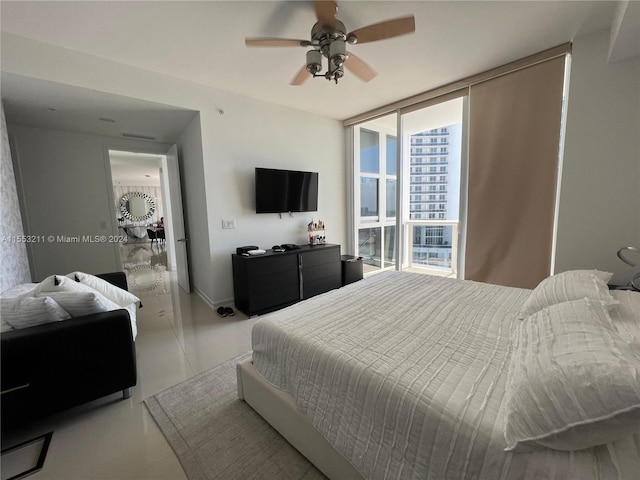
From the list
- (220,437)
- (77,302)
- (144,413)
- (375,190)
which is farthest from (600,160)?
(77,302)

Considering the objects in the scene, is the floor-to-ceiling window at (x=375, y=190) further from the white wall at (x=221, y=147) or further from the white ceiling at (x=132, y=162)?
the white ceiling at (x=132, y=162)

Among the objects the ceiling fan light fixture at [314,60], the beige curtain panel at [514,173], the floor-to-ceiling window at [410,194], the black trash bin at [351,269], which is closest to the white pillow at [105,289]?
the ceiling fan light fixture at [314,60]

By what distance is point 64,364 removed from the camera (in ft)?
4.82

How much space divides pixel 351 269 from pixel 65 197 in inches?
167

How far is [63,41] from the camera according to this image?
2084mm

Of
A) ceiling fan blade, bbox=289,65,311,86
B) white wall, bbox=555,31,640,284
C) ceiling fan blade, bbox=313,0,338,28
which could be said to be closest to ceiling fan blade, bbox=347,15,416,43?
ceiling fan blade, bbox=313,0,338,28

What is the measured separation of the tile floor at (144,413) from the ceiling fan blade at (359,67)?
2656mm

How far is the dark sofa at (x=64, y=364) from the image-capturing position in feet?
4.40

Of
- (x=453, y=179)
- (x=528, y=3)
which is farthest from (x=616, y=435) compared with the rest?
(x=453, y=179)

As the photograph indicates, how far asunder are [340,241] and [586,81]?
3.36 m

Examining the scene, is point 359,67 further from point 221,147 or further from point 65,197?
point 65,197

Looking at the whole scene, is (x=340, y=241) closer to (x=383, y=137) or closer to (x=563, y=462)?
(x=383, y=137)

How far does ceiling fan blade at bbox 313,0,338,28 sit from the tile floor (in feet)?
8.77

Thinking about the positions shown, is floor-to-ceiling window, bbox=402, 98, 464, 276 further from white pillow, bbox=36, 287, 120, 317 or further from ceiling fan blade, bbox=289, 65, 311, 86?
white pillow, bbox=36, 287, 120, 317
